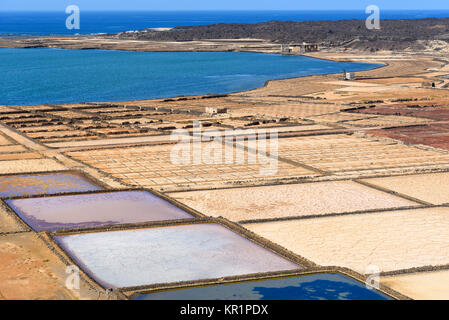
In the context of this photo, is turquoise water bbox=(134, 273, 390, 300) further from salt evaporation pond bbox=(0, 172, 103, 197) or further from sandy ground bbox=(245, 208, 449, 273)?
salt evaporation pond bbox=(0, 172, 103, 197)

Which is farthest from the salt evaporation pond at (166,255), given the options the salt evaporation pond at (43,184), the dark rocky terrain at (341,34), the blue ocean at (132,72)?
the dark rocky terrain at (341,34)

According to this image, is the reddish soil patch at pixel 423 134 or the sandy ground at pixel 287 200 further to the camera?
the reddish soil patch at pixel 423 134

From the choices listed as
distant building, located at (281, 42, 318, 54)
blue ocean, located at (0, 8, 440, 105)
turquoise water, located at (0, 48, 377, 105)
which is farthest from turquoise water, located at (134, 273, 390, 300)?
distant building, located at (281, 42, 318, 54)

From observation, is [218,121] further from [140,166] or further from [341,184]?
[341,184]

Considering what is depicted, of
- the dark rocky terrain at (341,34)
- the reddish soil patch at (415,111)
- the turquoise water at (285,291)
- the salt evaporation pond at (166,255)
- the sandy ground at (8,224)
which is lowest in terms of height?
the turquoise water at (285,291)

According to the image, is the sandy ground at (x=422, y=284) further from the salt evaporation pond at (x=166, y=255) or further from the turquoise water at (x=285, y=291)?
the salt evaporation pond at (x=166, y=255)

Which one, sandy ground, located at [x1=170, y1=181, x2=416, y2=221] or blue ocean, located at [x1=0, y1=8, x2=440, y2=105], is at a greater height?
blue ocean, located at [x1=0, y1=8, x2=440, y2=105]
